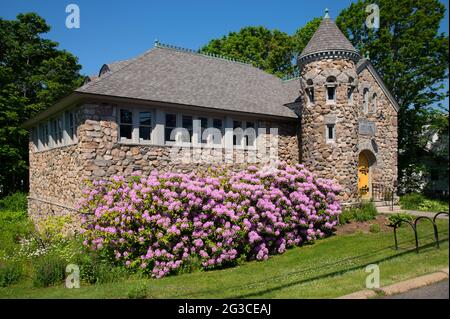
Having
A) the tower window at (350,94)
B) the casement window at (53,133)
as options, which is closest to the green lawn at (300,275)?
the tower window at (350,94)

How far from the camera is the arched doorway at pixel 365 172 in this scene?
18625 mm

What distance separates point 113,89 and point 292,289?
10.2 metres

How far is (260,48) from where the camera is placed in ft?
125

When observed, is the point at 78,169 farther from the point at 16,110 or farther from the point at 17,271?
the point at 16,110

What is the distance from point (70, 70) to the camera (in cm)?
3039

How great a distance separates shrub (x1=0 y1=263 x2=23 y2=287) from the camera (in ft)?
33.9

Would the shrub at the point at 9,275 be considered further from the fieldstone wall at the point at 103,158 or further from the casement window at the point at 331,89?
the casement window at the point at 331,89

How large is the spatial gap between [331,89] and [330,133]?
2.09m

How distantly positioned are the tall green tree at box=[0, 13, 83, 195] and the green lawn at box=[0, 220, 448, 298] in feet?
63.0

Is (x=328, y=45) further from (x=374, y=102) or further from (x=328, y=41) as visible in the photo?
(x=374, y=102)

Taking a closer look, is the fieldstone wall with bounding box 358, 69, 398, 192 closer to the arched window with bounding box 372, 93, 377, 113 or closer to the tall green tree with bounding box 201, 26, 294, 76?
the arched window with bounding box 372, 93, 377, 113

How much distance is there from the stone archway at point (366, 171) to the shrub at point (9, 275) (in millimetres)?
15830

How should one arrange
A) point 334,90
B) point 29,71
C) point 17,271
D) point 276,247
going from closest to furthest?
point 17,271 < point 276,247 < point 334,90 < point 29,71
